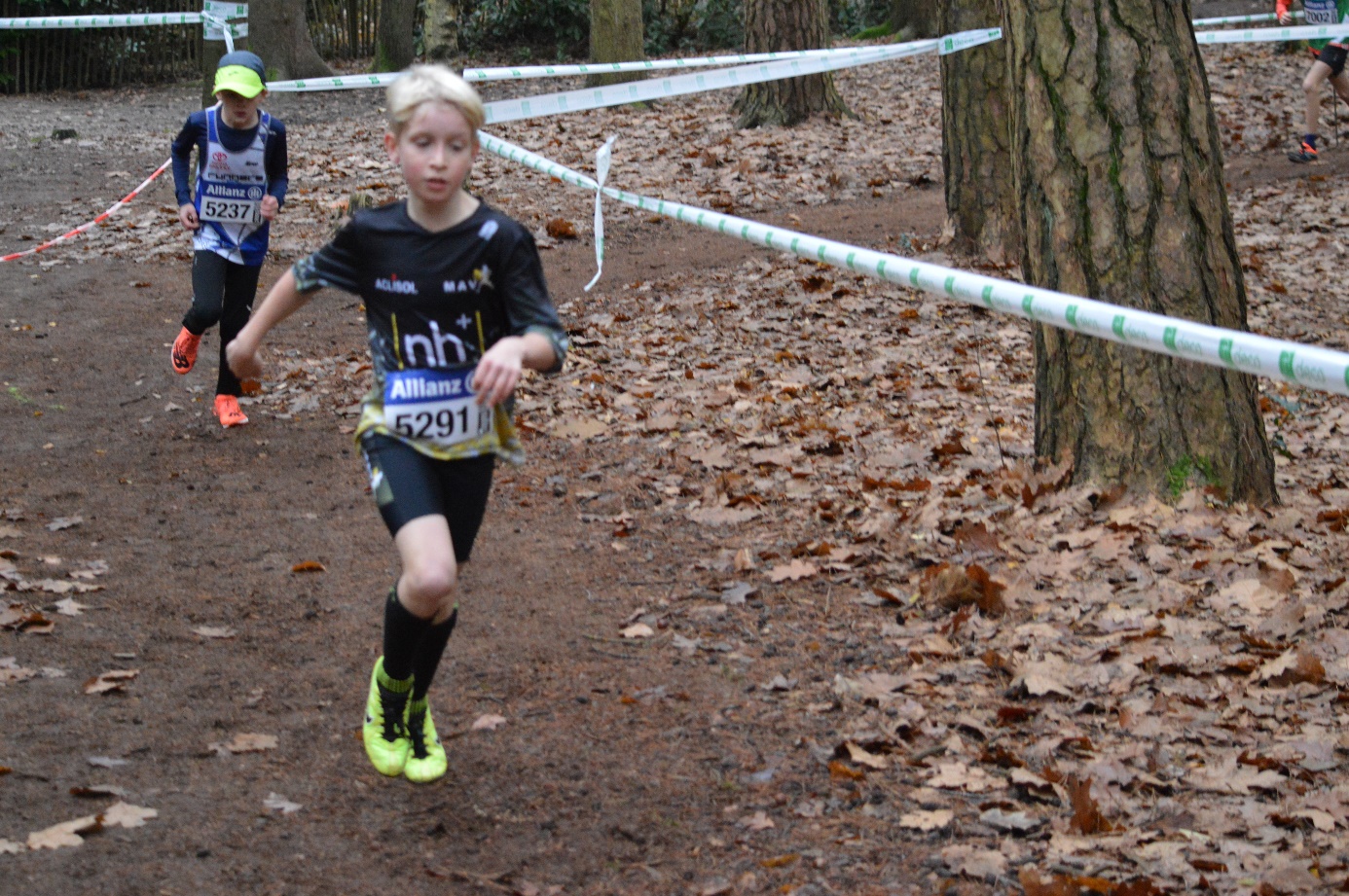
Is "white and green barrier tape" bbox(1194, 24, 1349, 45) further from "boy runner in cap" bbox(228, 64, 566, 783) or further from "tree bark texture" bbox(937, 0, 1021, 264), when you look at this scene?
"boy runner in cap" bbox(228, 64, 566, 783)

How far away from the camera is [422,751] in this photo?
3881 millimetres

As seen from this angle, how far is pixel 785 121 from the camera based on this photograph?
14.2m

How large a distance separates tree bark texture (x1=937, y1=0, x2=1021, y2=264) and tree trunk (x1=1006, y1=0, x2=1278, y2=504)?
11.9 ft

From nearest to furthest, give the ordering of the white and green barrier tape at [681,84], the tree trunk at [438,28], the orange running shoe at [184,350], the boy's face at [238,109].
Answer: the boy's face at [238,109] < the orange running shoe at [184,350] < the white and green barrier tape at [681,84] < the tree trunk at [438,28]

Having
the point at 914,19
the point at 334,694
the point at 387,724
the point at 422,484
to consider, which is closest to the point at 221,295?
the point at 334,694

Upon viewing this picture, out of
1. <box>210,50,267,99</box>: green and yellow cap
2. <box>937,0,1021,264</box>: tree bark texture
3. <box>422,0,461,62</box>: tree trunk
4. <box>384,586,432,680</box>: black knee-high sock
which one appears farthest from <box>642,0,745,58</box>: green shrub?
<box>384,586,432,680</box>: black knee-high sock

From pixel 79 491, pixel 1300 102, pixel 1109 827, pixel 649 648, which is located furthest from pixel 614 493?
pixel 1300 102

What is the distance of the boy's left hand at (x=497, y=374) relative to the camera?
10.4ft

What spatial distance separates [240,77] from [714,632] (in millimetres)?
4205

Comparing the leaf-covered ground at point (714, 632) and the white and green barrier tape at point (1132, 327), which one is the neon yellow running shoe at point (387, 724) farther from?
the white and green barrier tape at point (1132, 327)

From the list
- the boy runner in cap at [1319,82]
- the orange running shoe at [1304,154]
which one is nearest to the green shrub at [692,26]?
the boy runner in cap at [1319,82]

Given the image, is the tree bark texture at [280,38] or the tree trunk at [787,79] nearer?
the tree trunk at [787,79]

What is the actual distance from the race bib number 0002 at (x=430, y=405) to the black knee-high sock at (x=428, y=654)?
56 centimetres

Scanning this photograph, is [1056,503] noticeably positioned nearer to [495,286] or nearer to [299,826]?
[495,286]
